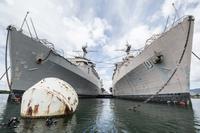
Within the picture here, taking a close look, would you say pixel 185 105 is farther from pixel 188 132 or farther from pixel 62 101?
pixel 62 101

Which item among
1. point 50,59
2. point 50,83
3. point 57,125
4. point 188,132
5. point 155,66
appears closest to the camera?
point 188,132

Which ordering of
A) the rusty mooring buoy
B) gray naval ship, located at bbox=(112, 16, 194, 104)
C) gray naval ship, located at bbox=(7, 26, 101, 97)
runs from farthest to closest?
gray naval ship, located at bbox=(7, 26, 101, 97)
gray naval ship, located at bbox=(112, 16, 194, 104)
the rusty mooring buoy

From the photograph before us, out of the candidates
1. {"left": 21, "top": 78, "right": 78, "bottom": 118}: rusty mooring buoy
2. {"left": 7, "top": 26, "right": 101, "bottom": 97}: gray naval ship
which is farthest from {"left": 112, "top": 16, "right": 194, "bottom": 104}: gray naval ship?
{"left": 7, "top": 26, "right": 101, "bottom": 97}: gray naval ship

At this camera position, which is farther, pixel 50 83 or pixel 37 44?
pixel 37 44

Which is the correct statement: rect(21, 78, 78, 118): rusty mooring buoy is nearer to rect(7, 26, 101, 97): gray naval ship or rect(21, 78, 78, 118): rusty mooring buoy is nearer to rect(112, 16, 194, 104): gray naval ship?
rect(112, 16, 194, 104): gray naval ship

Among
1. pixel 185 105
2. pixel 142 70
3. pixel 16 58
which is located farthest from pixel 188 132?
pixel 16 58

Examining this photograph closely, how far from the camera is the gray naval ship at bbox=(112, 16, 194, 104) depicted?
52.7 feet

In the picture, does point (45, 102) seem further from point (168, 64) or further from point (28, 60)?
point (168, 64)

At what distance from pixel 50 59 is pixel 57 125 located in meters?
14.5

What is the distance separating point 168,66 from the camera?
17.8m

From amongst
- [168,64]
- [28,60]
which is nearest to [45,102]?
[28,60]

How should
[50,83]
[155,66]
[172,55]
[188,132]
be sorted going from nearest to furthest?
[188,132], [50,83], [172,55], [155,66]

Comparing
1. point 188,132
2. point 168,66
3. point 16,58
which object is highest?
point 16,58

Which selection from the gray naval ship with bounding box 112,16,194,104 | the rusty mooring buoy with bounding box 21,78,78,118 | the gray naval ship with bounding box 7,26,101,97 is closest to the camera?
the rusty mooring buoy with bounding box 21,78,78,118
